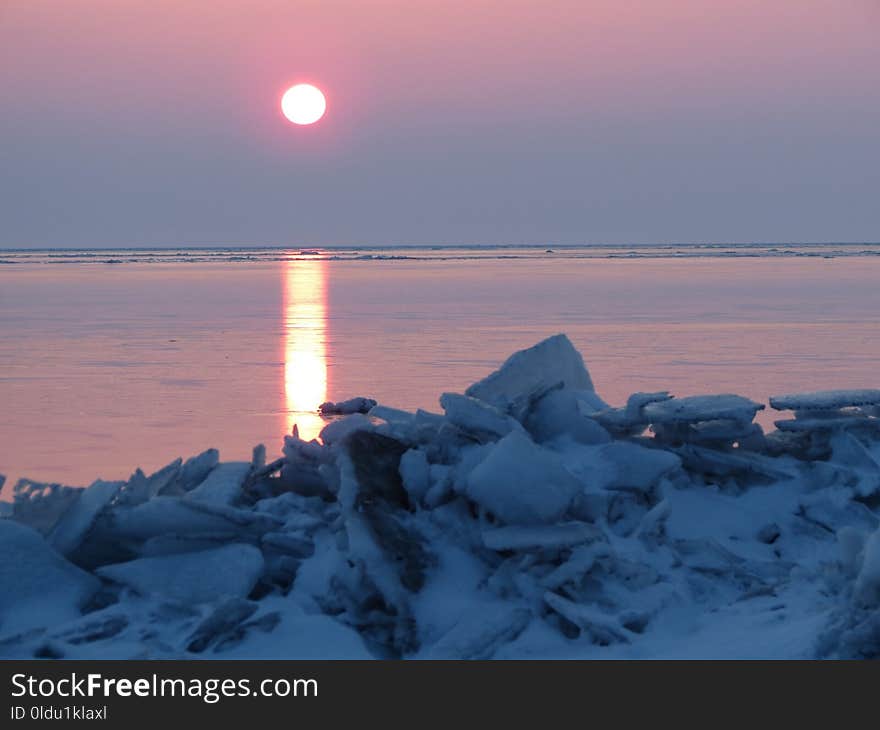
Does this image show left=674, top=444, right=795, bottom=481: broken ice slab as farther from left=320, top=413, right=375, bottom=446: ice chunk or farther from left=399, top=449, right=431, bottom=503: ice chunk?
left=320, top=413, right=375, bottom=446: ice chunk

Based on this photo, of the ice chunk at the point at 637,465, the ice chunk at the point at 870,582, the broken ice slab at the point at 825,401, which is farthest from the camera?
the broken ice slab at the point at 825,401

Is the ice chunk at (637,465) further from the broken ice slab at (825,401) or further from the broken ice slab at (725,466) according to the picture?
the broken ice slab at (825,401)

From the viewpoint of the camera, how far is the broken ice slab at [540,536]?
13.4 feet

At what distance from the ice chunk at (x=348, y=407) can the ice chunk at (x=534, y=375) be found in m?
1.57

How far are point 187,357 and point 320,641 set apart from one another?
7061 millimetres

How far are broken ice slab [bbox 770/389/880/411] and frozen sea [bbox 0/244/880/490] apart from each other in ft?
4.77

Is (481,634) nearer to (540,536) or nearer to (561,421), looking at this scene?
(540,536)

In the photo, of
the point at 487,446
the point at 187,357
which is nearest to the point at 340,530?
the point at 487,446

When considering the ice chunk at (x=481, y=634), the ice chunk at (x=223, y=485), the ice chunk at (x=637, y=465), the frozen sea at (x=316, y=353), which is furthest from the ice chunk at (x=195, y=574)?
the frozen sea at (x=316, y=353)

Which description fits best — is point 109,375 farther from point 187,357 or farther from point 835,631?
point 835,631

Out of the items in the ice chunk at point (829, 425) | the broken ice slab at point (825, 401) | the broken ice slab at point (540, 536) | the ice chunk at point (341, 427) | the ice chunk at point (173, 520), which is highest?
the broken ice slab at point (825, 401)

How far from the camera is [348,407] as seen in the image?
728 centimetres

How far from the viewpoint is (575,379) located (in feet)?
19.8

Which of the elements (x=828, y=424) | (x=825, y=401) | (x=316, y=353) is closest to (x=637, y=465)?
(x=828, y=424)
